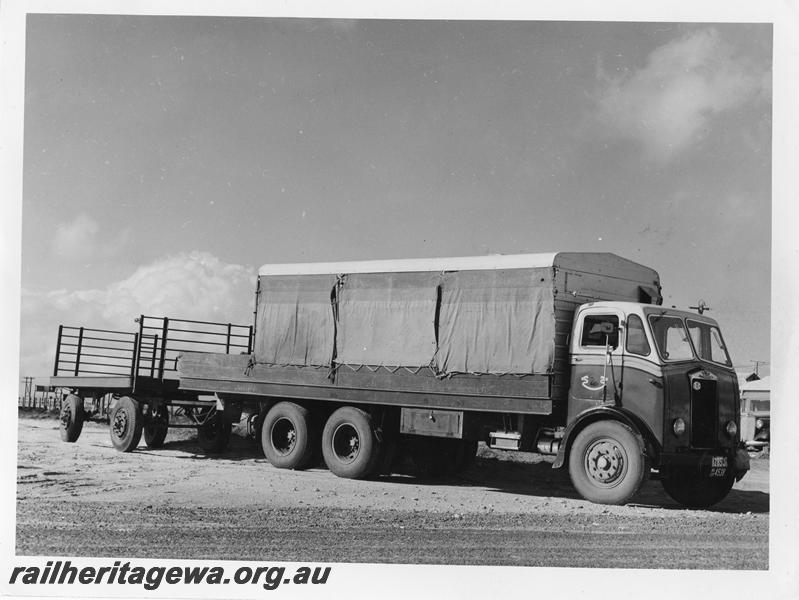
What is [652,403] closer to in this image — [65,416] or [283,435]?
[283,435]

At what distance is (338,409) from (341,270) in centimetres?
223

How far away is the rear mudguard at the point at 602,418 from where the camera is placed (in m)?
12.3

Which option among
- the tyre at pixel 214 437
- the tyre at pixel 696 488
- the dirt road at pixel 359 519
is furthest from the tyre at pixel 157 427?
the tyre at pixel 696 488

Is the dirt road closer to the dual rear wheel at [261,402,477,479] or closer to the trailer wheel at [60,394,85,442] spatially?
the dual rear wheel at [261,402,477,479]

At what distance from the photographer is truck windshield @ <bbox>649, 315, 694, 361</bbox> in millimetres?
12781

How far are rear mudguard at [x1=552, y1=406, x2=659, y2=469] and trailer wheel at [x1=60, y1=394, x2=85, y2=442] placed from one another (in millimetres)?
10186

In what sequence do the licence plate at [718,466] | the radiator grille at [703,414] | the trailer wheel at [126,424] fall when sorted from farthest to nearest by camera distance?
the trailer wheel at [126,424] → the radiator grille at [703,414] → the licence plate at [718,466]

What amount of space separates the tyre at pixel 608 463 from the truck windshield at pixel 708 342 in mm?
1810

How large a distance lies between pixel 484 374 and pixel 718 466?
3.39 meters

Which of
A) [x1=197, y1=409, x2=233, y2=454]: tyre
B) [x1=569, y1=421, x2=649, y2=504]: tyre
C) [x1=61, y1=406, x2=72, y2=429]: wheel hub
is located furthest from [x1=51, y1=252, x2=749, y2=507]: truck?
[x1=61, y1=406, x2=72, y2=429]: wheel hub

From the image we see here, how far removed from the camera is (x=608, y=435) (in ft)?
40.8

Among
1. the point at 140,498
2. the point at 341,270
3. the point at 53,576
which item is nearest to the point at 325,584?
the point at 53,576

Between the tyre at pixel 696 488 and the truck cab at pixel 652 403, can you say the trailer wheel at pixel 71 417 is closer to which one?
the truck cab at pixel 652 403

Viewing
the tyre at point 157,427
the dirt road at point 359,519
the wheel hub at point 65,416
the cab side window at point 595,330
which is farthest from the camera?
the wheel hub at point 65,416
